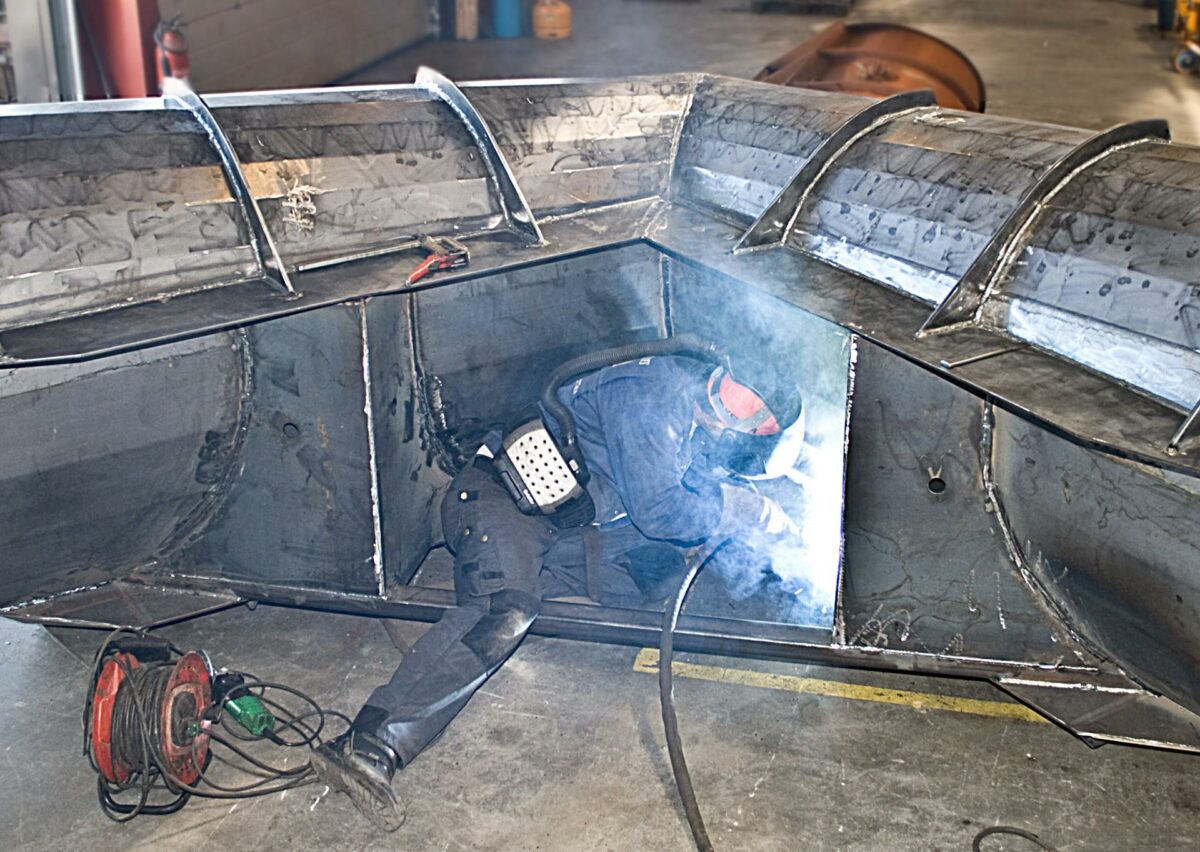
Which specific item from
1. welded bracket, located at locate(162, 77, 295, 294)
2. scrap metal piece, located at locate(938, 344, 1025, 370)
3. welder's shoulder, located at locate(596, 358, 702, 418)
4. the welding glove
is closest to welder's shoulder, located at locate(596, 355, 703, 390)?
welder's shoulder, located at locate(596, 358, 702, 418)

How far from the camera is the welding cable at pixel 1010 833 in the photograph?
3537mm

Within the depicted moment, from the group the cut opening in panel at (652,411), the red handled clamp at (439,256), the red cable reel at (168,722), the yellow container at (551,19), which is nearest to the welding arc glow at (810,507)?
the cut opening in panel at (652,411)

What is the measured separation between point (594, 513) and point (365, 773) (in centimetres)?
127

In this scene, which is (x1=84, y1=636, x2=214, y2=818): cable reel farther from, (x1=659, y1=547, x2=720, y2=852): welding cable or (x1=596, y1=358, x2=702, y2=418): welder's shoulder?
(x1=596, y1=358, x2=702, y2=418): welder's shoulder

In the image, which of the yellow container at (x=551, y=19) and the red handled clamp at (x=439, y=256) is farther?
the yellow container at (x=551, y=19)

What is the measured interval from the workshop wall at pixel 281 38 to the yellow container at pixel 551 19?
216 cm

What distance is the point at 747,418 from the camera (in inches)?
156

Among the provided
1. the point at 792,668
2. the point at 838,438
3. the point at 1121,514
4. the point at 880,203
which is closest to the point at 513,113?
the point at 880,203

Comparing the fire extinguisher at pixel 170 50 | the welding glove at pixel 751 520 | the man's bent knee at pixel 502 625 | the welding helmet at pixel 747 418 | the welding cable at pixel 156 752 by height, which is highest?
the fire extinguisher at pixel 170 50

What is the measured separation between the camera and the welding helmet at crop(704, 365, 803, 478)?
391 cm

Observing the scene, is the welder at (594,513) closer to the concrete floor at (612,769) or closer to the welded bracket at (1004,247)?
the concrete floor at (612,769)

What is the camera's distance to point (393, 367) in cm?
412

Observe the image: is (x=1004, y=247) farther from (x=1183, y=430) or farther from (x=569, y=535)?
(x=569, y=535)

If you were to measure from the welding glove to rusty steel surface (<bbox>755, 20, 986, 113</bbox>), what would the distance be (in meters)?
4.22
